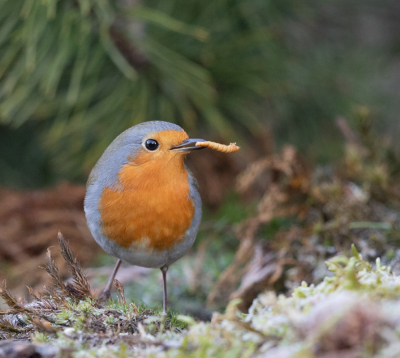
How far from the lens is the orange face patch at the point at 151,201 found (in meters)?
2.17

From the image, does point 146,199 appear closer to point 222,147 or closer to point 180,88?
point 222,147

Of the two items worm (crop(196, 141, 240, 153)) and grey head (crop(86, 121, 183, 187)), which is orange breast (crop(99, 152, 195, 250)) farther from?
worm (crop(196, 141, 240, 153))

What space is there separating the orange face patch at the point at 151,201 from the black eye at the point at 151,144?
2 cm

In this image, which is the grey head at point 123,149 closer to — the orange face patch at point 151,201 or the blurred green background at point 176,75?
the orange face patch at point 151,201

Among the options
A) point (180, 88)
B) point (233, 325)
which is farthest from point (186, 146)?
point (180, 88)

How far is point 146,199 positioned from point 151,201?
0.09 feet

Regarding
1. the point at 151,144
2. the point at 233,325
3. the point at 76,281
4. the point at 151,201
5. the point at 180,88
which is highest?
the point at 180,88

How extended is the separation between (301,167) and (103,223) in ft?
4.56

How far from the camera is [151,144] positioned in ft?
7.76

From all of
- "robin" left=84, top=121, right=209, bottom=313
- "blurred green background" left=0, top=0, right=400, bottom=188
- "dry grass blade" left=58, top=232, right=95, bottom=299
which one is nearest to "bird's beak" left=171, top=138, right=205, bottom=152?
"robin" left=84, top=121, right=209, bottom=313

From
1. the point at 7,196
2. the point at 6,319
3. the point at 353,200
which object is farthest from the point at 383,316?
the point at 7,196

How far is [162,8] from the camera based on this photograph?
382 centimetres

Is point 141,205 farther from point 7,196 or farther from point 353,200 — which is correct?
point 7,196

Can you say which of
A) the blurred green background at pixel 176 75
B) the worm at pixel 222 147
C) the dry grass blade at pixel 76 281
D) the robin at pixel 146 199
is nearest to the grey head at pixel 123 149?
the robin at pixel 146 199
